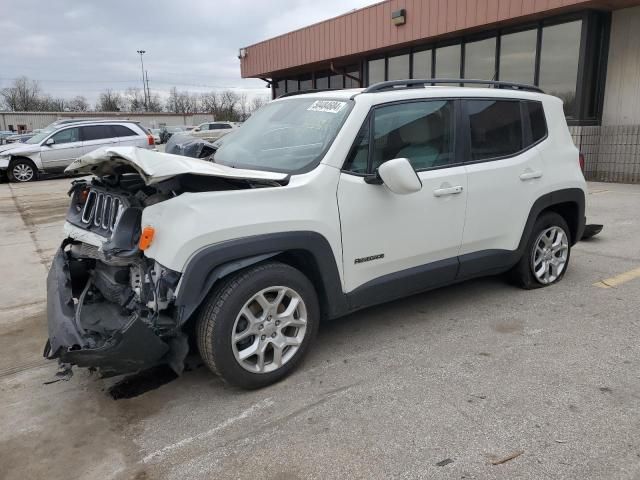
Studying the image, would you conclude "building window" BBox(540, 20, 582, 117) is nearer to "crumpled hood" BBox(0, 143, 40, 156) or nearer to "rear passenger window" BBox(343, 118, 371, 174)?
→ "rear passenger window" BBox(343, 118, 371, 174)

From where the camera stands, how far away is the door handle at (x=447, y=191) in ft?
11.8

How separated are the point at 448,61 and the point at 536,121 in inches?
402

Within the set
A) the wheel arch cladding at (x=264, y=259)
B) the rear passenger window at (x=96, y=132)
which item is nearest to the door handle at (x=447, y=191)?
the wheel arch cladding at (x=264, y=259)

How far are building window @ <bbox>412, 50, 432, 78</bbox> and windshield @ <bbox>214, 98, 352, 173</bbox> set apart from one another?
11254 mm

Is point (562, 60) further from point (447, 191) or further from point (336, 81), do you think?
point (447, 191)

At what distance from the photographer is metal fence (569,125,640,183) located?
1098 centimetres

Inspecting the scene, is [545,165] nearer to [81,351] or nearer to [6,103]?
[81,351]

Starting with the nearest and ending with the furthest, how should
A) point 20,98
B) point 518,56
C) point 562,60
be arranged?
point 562,60 → point 518,56 → point 20,98

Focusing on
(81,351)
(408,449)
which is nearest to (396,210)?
(408,449)

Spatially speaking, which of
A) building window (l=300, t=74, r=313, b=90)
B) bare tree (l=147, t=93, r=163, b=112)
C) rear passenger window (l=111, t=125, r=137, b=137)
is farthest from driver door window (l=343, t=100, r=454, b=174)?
bare tree (l=147, t=93, r=163, b=112)

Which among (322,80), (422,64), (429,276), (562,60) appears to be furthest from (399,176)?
(322,80)

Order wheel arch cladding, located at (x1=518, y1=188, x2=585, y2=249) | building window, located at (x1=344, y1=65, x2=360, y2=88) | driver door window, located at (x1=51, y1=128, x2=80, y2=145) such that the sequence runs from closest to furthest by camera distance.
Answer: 1. wheel arch cladding, located at (x1=518, y1=188, x2=585, y2=249)
2. driver door window, located at (x1=51, y1=128, x2=80, y2=145)
3. building window, located at (x1=344, y1=65, x2=360, y2=88)

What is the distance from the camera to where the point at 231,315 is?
2809mm

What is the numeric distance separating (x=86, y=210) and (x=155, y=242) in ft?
4.01
